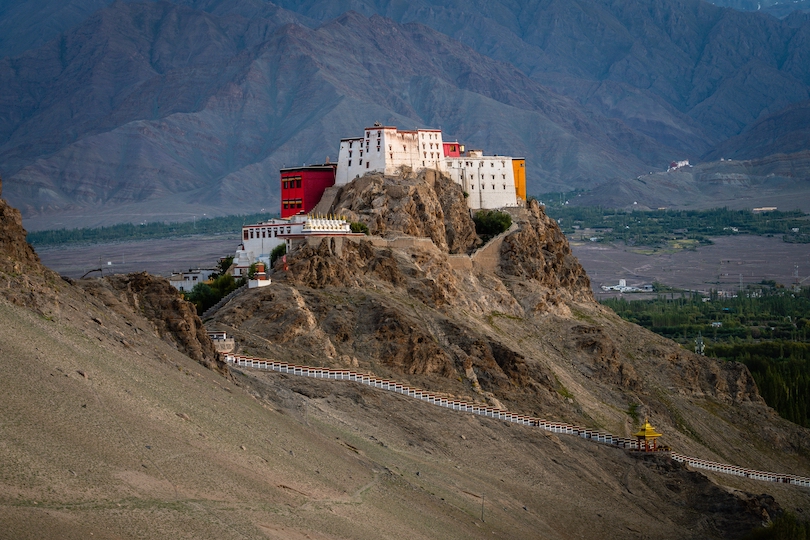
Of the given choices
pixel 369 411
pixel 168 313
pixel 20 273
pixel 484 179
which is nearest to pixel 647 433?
pixel 369 411

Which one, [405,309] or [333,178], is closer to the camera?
[405,309]

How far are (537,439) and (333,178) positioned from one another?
30771 mm

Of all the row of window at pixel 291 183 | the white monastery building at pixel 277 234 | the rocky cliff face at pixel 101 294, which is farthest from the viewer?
the row of window at pixel 291 183

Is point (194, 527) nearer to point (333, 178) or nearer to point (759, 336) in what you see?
point (333, 178)

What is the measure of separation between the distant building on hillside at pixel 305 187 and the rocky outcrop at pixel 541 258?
473 inches

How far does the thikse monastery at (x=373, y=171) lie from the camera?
92.5 meters

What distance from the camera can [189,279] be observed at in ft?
337

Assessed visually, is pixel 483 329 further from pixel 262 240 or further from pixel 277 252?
pixel 262 240

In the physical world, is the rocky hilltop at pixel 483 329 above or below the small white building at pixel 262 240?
below

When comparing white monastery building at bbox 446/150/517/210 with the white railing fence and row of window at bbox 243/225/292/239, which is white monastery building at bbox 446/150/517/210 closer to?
row of window at bbox 243/225/292/239

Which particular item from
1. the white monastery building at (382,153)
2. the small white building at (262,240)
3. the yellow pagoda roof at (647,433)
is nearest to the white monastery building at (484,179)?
the white monastery building at (382,153)

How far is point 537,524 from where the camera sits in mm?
65562

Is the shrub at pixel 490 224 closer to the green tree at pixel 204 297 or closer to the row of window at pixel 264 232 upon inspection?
the row of window at pixel 264 232

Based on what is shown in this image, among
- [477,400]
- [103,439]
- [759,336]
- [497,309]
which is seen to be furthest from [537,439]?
[759,336]
